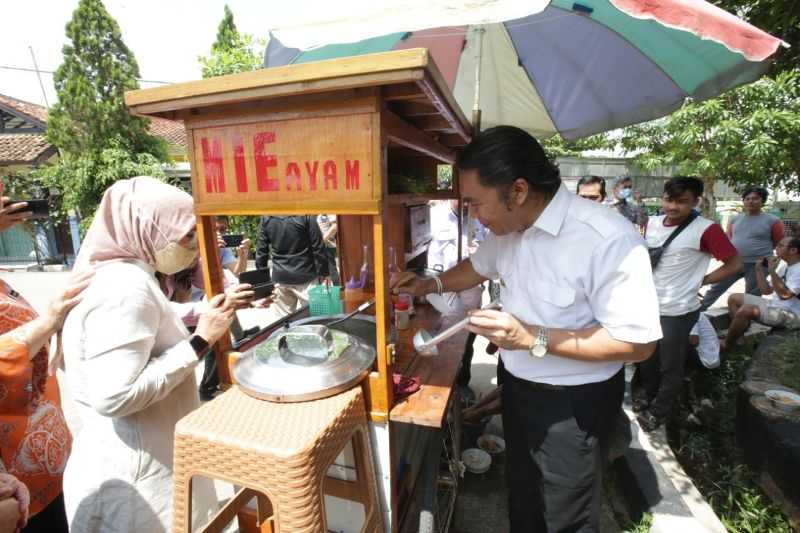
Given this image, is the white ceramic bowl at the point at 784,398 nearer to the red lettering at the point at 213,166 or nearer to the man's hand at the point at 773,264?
the man's hand at the point at 773,264

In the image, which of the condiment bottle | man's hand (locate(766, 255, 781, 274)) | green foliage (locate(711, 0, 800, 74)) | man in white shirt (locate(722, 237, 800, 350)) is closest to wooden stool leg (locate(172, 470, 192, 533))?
the condiment bottle

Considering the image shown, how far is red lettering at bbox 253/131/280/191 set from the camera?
140cm

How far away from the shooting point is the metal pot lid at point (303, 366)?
1334 mm

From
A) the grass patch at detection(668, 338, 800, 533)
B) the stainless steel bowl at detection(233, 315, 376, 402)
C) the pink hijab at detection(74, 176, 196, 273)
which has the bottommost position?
the grass patch at detection(668, 338, 800, 533)

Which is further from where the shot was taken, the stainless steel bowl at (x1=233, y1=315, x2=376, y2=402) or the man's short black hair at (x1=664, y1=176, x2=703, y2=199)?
the man's short black hair at (x1=664, y1=176, x2=703, y2=199)

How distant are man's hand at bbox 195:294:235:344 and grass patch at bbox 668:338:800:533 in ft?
10.2

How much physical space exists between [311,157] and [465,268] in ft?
3.37

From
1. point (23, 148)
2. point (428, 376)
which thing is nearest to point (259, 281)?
point (428, 376)

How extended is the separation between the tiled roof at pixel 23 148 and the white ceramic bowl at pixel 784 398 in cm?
1599

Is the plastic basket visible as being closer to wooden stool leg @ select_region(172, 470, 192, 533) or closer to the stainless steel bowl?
the stainless steel bowl

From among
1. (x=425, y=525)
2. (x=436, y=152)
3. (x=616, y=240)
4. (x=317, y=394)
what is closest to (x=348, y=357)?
(x=317, y=394)

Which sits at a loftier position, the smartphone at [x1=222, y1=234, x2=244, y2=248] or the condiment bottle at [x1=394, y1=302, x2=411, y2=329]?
the smartphone at [x1=222, y1=234, x2=244, y2=248]

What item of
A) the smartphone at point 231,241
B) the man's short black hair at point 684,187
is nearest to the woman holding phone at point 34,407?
the smartphone at point 231,241

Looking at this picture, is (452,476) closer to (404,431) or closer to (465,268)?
(404,431)
